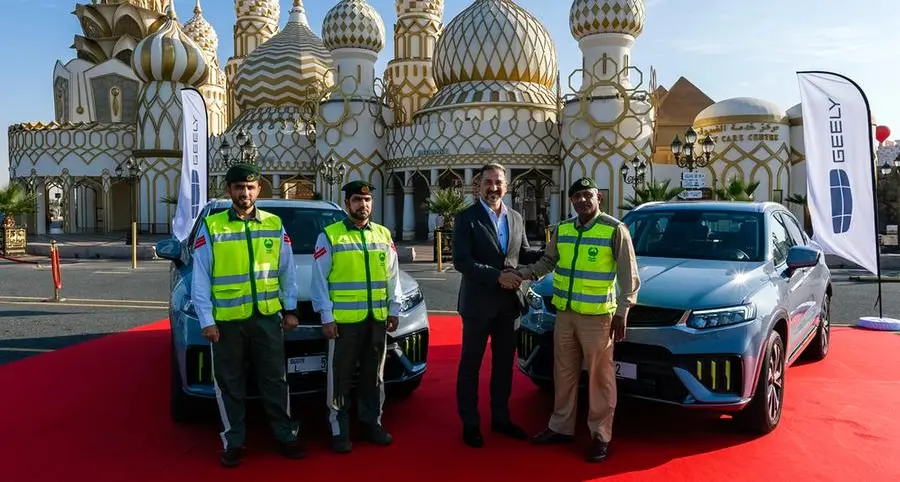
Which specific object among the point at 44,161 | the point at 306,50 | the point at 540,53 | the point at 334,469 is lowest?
the point at 334,469

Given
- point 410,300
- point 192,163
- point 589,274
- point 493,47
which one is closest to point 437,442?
point 410,300

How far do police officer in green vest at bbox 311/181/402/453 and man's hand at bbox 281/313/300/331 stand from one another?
163 mm

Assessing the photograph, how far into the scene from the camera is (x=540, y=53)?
3347 cm

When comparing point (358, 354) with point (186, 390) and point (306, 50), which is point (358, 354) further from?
point (306, 50)

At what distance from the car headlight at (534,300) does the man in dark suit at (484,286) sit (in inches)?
11.8

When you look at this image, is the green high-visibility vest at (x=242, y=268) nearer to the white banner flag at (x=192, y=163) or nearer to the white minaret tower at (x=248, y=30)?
the white banner flag at (x=192, y=163)

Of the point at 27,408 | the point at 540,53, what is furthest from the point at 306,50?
the point at 27,408

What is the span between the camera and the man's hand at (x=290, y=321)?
4133 mm

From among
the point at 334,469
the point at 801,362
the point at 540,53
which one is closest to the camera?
the point at 334,469

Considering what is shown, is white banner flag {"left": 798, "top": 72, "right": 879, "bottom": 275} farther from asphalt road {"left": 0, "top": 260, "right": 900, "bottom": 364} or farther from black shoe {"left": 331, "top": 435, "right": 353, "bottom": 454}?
black shoe {"left": 331, "top": 435, "right": 353, "bottom": 454}

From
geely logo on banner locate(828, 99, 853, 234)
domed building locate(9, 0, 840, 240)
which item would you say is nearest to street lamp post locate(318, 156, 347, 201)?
domed building locate(9, 0, 840, 240)

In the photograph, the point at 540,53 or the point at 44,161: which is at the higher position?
the point at 540,53

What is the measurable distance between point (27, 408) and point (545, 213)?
109 feet

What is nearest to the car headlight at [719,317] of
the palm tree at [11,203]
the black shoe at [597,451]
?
the black shoe at [597,451]
